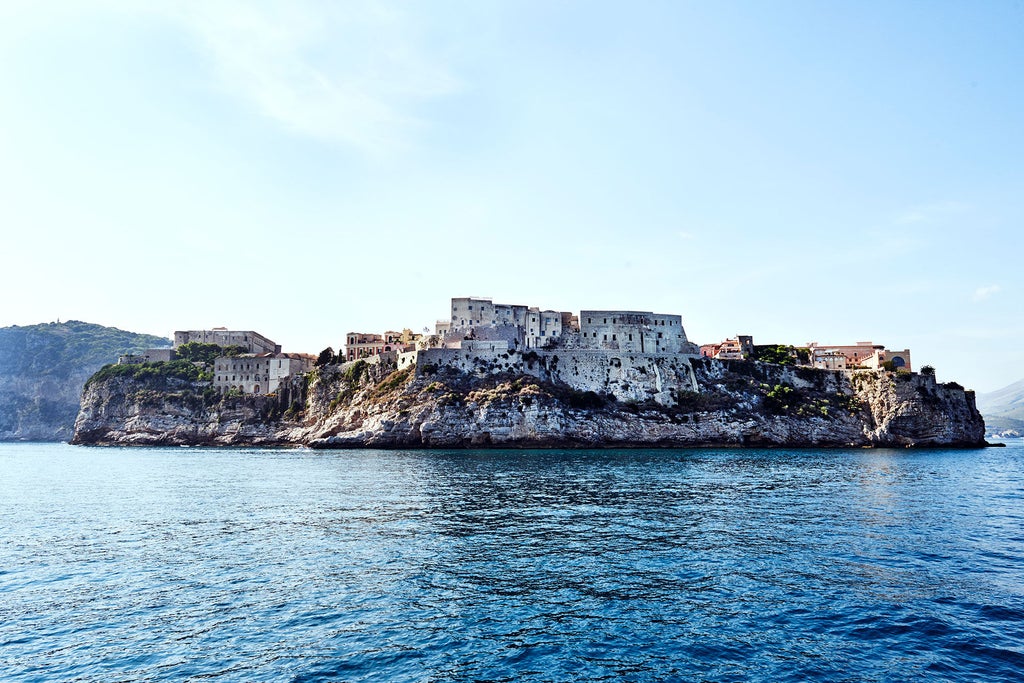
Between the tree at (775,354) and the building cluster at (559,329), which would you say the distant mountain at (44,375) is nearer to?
the building cluster at (559,329)

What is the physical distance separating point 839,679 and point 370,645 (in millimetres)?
9414

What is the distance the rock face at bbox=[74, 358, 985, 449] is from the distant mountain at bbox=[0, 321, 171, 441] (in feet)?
292

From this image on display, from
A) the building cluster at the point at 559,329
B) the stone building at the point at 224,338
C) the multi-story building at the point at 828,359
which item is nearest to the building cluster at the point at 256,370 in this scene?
the stone building at the point at 224,338

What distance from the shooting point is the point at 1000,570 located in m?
19.6

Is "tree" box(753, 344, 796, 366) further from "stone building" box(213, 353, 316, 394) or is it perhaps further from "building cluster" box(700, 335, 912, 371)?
"stone building" box(213, 353, 316, 394)

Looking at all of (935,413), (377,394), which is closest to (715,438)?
(935,413)

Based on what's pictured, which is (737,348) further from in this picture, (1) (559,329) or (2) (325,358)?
(2) (325,358)

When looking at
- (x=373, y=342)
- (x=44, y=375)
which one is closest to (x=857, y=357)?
(x=373, y=342)

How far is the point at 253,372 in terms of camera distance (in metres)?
109

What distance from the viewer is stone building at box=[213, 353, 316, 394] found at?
10806cm

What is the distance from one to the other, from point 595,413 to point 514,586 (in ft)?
223

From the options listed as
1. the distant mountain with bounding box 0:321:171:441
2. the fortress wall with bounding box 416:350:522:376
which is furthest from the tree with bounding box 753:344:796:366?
the distant mountain with bounding box 0:321:171:441

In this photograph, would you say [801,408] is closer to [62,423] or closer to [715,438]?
[715,438]

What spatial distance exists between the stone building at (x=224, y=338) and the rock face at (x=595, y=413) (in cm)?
2485
